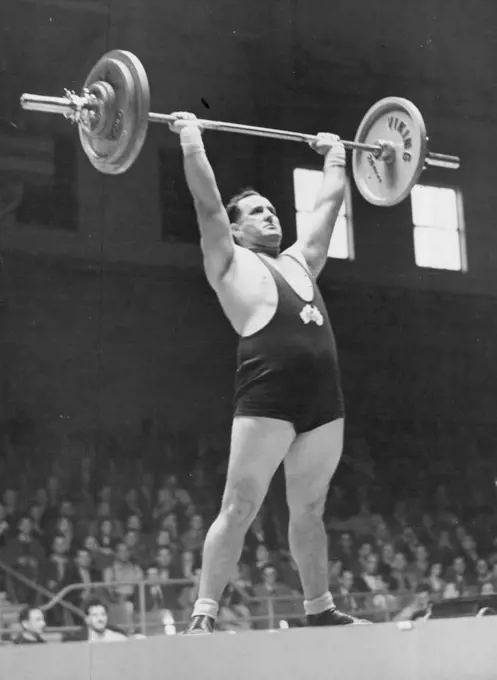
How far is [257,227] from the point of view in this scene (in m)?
4.77

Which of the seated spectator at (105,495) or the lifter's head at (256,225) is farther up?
the lifter's head at (256,225)

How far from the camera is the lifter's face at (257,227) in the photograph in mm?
4738

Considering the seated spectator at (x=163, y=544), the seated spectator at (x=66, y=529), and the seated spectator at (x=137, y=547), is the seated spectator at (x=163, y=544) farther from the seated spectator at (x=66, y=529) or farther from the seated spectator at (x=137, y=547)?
the seated spectator at (x=66, y=529)

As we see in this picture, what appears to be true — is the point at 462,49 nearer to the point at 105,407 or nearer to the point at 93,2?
the point at 93,2

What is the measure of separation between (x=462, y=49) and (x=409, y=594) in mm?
3056

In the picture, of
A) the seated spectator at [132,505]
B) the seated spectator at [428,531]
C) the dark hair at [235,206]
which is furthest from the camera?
the seated spectator at [428,531]

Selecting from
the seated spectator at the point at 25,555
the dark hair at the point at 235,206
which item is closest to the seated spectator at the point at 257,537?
the seated spectator at the point at 25,555

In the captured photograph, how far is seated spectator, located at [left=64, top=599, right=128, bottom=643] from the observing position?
4.54 metres

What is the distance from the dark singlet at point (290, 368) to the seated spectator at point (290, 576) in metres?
0.73

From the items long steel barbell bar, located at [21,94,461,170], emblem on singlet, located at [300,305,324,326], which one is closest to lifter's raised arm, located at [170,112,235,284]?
long steel barbell bar, located at [21,94,461,170]

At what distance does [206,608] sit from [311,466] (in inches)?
30.0

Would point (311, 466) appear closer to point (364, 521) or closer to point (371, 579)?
point (364, 521)

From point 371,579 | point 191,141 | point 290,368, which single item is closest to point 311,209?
point 191,141

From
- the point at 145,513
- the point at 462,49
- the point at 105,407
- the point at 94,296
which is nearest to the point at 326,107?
the point at 462,49
